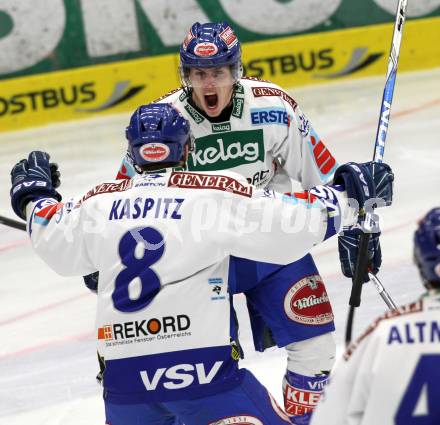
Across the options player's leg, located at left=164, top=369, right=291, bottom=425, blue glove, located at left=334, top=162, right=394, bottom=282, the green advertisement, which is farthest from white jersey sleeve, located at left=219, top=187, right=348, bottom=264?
the green advertisement

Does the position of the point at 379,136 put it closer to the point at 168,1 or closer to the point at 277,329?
the point at 277,329

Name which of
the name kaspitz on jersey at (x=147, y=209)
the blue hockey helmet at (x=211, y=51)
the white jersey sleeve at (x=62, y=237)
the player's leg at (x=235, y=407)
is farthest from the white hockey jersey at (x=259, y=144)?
the player's leg at (x=235, y=407)

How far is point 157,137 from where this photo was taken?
11.1 ft

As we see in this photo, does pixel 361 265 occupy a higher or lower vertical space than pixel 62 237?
lower

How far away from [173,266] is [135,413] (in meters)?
0.47

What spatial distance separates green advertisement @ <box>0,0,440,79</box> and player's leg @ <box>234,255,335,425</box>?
5.78 metres

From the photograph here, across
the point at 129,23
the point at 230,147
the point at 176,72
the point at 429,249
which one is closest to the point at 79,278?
the point at 230,147

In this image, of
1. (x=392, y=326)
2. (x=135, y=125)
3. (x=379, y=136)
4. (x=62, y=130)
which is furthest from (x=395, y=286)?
(x=62, y=130)

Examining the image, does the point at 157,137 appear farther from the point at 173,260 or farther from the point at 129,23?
Answer: the point at 129,23

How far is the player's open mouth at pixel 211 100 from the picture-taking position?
431cm

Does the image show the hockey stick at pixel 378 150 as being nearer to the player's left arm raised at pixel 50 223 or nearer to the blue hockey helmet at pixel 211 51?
the blue hockey helmet at pixel 211 51

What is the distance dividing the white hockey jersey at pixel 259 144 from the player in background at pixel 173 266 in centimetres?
90

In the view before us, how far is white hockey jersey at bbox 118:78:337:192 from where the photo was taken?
4328mm

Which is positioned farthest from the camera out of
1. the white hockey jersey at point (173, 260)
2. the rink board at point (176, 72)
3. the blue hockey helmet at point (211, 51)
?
the rink board at point (176, 72)
